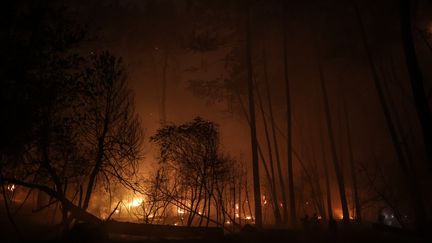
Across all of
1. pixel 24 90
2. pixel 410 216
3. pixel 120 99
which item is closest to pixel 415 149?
pixel 410 216

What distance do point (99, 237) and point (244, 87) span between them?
70.4ft

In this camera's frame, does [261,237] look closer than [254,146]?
Yes

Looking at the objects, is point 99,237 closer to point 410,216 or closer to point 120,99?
point 120,99

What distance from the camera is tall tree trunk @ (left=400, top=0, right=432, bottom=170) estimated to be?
10.8m

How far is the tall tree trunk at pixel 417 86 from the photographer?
35.4 ft

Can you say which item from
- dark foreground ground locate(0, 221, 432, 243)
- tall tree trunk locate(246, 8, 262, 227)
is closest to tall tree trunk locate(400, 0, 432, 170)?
dark foreground ground locate(0, 221, 432, 243)

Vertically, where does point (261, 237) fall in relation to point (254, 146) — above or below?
below

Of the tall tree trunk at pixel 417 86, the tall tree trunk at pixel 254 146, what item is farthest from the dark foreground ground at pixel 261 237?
the tall tree trunk at pixel 417 86

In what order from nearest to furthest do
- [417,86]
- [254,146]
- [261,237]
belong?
[417,86] < [261,237] < [254,146]

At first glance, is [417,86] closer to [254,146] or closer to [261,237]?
[261,237]

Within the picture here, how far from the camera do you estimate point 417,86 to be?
11297mm

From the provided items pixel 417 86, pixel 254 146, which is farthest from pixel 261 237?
pixel 254 146

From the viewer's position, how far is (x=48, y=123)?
11.0 m

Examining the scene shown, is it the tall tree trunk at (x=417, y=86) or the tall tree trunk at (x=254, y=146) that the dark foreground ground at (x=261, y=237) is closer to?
the tall tree trunk at (x=254, y=146)
